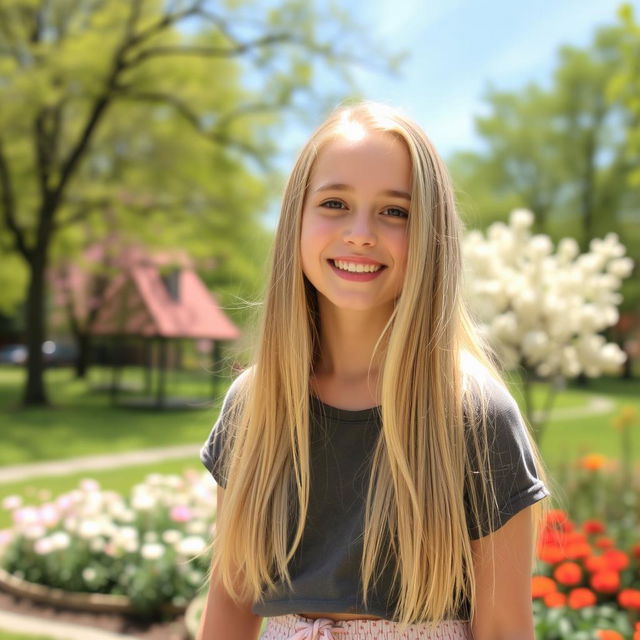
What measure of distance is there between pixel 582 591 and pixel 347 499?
2160 mm

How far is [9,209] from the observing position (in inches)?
711

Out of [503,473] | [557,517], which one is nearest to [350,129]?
[503,473]

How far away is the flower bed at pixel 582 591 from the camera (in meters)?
3.32

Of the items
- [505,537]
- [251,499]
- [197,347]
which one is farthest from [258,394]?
[197,347]


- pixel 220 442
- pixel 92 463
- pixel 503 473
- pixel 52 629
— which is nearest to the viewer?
pixel 503 473

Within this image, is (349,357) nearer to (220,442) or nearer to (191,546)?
(220,442)

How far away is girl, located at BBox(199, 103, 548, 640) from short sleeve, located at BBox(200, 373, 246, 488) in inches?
0.5

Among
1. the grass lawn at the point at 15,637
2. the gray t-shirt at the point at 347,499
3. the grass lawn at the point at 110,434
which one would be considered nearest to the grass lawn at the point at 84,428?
the grass lawn at the point at 110,434

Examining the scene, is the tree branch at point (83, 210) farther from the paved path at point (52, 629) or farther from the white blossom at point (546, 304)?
the paved path at point (52, 629)

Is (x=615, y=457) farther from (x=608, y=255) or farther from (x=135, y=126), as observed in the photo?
(x=135, y=126)

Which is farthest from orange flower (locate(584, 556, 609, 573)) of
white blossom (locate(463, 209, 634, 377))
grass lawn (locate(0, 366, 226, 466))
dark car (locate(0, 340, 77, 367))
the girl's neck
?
dark car (locate(0, 340, 77, 367))

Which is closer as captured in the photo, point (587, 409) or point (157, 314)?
point (157, 314)

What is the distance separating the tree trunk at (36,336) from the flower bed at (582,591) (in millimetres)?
15522

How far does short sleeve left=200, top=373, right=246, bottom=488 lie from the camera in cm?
187
